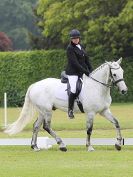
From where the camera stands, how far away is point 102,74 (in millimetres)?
16672

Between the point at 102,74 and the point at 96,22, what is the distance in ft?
95.0

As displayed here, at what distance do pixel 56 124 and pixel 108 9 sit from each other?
21.0 metres

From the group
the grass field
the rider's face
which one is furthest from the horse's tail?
the rider's face

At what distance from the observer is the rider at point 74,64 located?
54.1 feet

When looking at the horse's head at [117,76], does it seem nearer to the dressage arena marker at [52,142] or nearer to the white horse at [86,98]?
the white horse at [86,98]

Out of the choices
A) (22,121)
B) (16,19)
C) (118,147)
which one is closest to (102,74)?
(118,147)

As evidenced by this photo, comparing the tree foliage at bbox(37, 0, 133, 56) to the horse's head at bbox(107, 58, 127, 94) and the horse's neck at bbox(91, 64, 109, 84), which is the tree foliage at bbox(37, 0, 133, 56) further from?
the horse's head at bbox(107, 58, 127, 94)

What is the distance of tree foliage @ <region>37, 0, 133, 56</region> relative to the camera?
148ft

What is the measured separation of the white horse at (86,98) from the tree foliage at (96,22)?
1054 inches

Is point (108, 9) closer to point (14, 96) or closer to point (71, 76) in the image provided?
point (14, 96)

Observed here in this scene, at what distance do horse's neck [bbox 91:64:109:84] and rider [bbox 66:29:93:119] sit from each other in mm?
205

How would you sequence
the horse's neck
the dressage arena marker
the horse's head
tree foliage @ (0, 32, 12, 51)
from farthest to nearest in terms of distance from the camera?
tree foliage @ (0, 32, 12, 51)
the horse's neck
the dressage arena marker
the horse's head

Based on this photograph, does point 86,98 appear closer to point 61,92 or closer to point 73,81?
point 73,81

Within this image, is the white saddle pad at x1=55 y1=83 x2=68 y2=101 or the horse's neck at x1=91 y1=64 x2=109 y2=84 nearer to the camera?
the horse's neck at x1=91 y1=64 x2=109 y2=84
